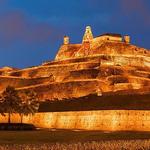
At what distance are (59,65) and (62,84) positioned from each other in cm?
1604

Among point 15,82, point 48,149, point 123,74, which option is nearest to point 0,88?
point 15,82

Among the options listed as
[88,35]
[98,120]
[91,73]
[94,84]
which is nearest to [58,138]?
[98,120]

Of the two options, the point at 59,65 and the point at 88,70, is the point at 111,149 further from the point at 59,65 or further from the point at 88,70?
the point at 59,65

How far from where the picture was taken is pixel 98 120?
262 feet

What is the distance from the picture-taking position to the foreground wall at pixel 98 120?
7438cm

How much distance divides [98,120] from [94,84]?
36.1 metres

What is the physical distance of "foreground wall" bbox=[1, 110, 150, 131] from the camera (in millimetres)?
74375

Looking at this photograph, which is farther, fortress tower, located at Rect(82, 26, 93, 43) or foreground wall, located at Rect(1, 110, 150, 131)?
fortress tower, located at Rect(82, 26, 93, 43)

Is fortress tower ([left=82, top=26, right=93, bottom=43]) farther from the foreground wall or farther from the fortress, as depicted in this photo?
the foreground wall

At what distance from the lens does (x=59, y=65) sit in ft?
451

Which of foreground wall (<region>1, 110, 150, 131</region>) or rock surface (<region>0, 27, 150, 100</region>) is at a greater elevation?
rock surface (<region>0, 27, 150, 100</region>)

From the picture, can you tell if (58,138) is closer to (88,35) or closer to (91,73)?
(91,73)

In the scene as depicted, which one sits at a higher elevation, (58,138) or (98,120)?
(98,120)

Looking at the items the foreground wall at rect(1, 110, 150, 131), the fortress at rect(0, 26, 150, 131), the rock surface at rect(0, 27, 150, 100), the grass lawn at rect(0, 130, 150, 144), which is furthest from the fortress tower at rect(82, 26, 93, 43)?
the grass lawn at rect(0, 130, 150, 144)
